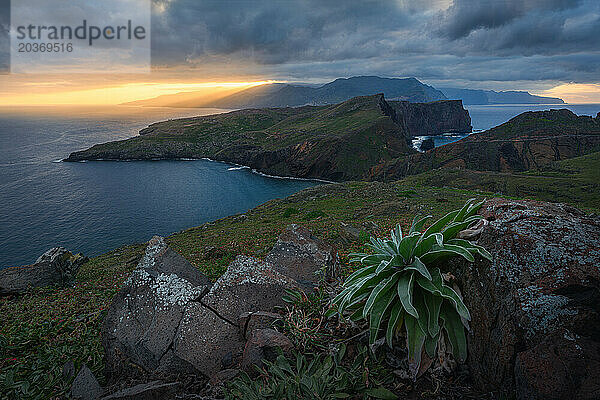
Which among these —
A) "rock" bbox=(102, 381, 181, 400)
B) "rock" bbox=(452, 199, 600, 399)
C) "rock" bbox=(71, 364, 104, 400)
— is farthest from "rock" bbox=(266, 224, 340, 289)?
"rock" bbox=(71, 364, 104, 400)

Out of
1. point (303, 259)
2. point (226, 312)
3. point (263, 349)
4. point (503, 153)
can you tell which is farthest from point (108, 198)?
point (503, 153)

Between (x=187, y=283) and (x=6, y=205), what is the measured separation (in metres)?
87.3

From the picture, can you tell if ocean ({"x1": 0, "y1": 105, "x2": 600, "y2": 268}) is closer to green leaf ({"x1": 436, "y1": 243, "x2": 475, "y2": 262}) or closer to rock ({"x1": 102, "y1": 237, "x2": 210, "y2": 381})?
rock ({"x1": 102, "y1": 237, "x2": 210, "y2": 381})

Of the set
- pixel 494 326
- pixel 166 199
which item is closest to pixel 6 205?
pixel 166 199

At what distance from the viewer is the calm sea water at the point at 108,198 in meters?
52.4

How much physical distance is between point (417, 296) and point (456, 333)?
53cm

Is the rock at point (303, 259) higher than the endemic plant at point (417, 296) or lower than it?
lower

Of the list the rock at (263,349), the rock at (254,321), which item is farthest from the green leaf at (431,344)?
the rock at (254,321)

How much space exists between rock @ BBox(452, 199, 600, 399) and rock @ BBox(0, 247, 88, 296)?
601 inches

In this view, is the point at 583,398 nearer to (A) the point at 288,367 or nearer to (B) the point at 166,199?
(A) the point at 288,367

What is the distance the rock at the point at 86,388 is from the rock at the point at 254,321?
6.68ft

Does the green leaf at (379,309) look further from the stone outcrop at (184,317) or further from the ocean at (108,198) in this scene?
the ocean at (108,198)

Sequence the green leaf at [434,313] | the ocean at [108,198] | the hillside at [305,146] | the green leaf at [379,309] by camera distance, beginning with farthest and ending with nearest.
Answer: the hillside at [305,146] → the ocean at [108,198] → the green leaf at [379,309] → the green leaf at [434,313]

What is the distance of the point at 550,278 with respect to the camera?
2.99 meters
